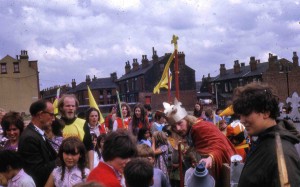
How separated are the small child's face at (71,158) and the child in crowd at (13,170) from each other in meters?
0.54

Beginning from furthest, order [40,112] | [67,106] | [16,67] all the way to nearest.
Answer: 1. [16,67]
2. [67,106]
3. [40,112]

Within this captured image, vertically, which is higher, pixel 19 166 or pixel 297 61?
pixel 297 61

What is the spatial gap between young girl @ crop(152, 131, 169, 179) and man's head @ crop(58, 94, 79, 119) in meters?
2.22

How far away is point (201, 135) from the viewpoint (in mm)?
5207

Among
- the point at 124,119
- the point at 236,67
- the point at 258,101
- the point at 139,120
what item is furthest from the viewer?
the point at 236,67

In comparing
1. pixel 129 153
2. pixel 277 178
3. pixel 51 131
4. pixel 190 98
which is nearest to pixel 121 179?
pixel 129 153

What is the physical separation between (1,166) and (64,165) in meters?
0.69

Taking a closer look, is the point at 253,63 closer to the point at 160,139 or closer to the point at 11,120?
the point at 160,139

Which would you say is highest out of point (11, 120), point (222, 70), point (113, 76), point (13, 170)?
point (113, 76)

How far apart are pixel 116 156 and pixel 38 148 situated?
1357mm

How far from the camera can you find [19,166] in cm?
434

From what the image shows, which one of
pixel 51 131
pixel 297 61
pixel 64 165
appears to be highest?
pixel 297 61

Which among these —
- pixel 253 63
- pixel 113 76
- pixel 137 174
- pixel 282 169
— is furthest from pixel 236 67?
pixel 282 169

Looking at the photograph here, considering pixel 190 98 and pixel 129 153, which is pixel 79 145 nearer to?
pixel 129 153
